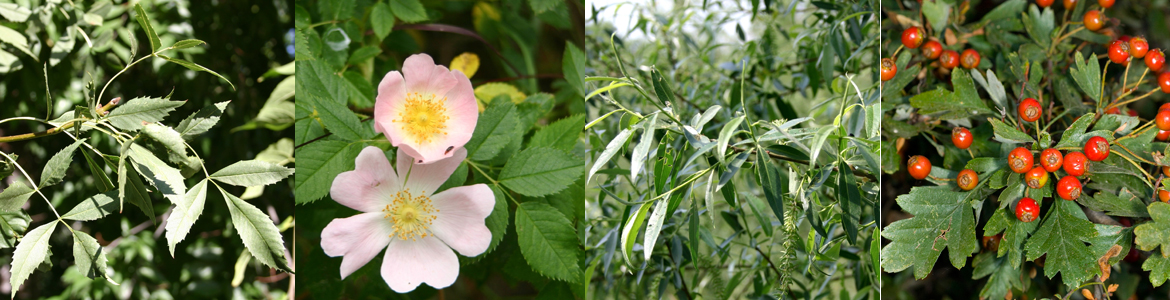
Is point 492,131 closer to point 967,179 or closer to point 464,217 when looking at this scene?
point 464,217

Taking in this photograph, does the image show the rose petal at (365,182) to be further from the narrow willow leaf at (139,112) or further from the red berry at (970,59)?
the red berry at (970,59)

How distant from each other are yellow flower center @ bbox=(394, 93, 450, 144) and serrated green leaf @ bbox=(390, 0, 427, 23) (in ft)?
0.21

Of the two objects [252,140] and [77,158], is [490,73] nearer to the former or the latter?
[252,140]

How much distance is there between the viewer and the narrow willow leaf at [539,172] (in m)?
0.47

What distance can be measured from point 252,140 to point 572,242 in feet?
1.96

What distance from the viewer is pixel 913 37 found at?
0.51 meters

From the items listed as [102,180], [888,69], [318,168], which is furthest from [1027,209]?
[102,180]

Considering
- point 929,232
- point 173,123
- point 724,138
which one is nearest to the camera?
point 724,138

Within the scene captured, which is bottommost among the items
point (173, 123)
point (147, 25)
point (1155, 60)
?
point (173, 123)

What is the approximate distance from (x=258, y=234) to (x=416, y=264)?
0.11 meters

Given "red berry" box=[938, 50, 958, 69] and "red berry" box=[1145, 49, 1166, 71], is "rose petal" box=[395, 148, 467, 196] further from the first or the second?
"red berry" box=[1145, 49, 1166, 71]

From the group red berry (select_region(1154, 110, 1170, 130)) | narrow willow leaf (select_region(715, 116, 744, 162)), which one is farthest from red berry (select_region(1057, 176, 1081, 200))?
narrow willow leaf (select_region(715, 116, 744, 162))

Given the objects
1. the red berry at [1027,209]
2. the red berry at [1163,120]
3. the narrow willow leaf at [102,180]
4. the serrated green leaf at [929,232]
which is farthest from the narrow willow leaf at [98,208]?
the red berry at [1163,120]

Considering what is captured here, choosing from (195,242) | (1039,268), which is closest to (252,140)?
(195,242)
